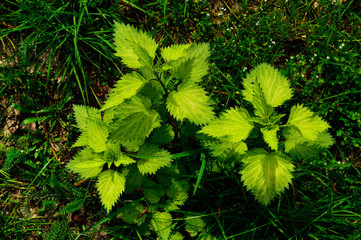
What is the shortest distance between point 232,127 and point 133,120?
2.30 ft

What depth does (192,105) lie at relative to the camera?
1907 millimetres

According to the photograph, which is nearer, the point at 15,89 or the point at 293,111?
the point at 293,111

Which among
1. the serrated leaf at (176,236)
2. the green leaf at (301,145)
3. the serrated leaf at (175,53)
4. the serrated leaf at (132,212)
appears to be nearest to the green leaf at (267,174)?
the green leaf at (301,145)

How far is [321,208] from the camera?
2676mm

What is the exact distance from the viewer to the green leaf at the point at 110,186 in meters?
2.27

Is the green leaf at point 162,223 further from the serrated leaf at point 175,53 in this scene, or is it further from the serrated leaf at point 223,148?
the serrated leaf at point 175,53

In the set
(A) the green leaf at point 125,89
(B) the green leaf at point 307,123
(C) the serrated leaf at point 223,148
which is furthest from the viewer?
(C) the serrated leaf at point 223,148

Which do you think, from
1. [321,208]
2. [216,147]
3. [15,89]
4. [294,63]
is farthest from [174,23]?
[321,208]

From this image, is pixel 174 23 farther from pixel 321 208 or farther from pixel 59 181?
pixel 321 208

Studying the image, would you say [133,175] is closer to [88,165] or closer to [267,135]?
[88,165]

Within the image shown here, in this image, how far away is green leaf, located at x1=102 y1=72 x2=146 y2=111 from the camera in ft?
5.97

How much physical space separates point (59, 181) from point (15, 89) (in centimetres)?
119

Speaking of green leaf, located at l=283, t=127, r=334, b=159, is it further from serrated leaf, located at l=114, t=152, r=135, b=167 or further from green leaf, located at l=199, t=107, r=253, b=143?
serrated leaf, located at l=114, t=152, r=135, b=167

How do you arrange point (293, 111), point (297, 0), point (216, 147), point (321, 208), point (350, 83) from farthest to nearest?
point (297, 0), point (350, 83), point (321, 208), point (216, 147), point (293, 111)
